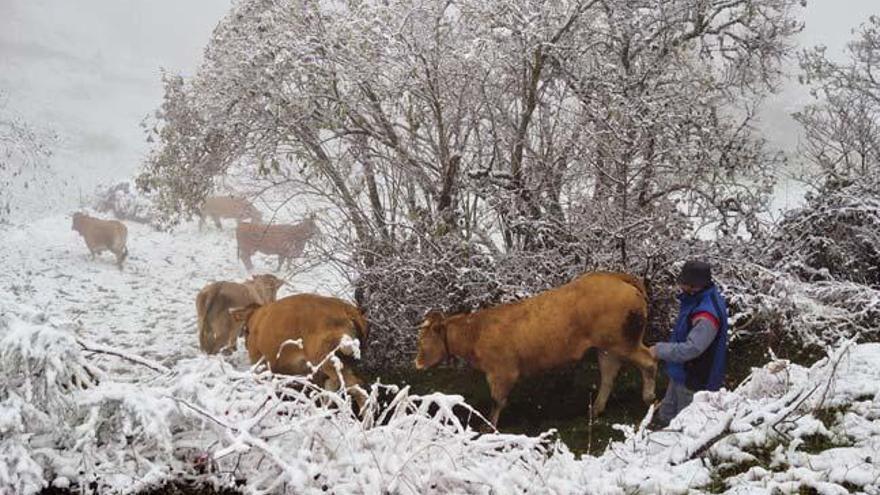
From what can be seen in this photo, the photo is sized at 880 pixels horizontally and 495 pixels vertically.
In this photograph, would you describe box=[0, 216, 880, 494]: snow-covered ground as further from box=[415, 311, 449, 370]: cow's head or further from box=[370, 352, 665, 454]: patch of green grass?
box=[415, 311, 449, 370]: cow's head

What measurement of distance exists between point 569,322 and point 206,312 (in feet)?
16.6

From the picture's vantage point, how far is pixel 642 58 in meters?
8.72

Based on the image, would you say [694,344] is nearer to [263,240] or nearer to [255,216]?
[263,240]

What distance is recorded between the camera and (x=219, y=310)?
29.2 feet

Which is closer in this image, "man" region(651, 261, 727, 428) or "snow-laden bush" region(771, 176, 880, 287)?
"man" region(651, 261, 727, 428)

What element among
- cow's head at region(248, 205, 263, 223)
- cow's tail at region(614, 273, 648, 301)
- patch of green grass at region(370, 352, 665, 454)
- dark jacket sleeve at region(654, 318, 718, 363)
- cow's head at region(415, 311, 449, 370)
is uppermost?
cow's head at region(248, 205, 263, 223)

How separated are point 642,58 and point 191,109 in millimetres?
6324

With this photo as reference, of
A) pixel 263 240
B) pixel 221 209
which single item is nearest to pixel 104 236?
pixel 263 240

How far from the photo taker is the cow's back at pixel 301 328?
6.21 meters

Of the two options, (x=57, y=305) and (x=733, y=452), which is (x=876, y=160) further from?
(x=57, y=305)

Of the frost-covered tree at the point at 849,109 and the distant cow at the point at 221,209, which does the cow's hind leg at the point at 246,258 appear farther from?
the frost-covered tree at the point at 849,109

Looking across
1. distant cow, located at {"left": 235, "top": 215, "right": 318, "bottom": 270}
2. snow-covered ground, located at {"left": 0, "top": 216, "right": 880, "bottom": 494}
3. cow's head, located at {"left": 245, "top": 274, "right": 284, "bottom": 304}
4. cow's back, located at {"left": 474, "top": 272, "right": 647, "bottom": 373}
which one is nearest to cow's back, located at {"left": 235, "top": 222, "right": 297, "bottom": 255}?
distant cow, located at {"left": 235, "top": 215, "right": 318, "bottom": 270}

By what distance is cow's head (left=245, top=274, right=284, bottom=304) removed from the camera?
371 inches

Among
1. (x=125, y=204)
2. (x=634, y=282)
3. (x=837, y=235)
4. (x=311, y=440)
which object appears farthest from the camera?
(x=125, y=204)
